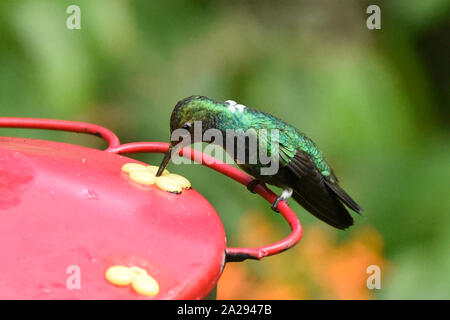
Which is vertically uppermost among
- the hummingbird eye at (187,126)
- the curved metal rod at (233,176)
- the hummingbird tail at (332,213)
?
the hummingbird eye at (187,126)

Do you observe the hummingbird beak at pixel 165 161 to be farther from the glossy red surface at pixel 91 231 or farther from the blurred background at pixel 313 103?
the blurred background at pixel 313 103

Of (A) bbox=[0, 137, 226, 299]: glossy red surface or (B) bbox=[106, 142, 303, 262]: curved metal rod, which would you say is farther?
(B) bbox=[106, 142, 303, 262]: curved metal rod

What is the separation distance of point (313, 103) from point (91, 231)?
2036mm

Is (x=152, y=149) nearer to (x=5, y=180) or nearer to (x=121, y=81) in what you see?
(x=5, y=180)

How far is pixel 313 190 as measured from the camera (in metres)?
2.96

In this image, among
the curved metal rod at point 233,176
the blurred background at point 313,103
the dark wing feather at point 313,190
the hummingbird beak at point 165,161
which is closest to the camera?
the curved metal rod at point 233,176

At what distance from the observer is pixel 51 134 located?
3.85m

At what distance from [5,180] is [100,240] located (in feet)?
1.17

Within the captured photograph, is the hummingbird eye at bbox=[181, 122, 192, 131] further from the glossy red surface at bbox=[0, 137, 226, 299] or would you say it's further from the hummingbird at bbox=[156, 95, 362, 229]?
the glossy red surface at bbox=[0, 137, 226, 299]

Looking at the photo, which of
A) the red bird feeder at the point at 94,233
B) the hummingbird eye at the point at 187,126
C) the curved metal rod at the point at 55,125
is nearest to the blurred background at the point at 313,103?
the curved metal rod at the point at 55,125

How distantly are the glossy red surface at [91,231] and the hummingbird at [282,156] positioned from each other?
0.61 meters

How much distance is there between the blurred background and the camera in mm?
3539

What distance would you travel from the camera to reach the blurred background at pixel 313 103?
139 inches

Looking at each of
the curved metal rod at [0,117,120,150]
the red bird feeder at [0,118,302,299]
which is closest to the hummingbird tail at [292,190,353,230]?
the red bird feeder at [0,118,302,299]
